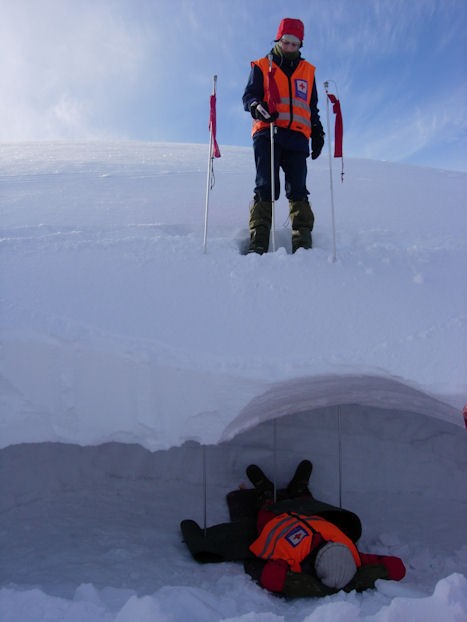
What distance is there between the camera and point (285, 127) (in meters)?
3.65

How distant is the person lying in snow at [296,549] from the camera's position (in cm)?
267

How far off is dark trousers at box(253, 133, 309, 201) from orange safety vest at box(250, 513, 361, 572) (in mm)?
2177

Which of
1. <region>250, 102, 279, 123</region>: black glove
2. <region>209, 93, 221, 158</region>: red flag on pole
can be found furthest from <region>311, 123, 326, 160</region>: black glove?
<region>209, 93, 221, 158</region>: red flag on pole

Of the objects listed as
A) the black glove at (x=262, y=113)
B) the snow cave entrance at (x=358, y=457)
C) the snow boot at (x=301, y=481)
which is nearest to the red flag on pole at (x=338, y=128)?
the black glove at (x=262, y=113)

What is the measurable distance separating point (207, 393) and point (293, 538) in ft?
3.41

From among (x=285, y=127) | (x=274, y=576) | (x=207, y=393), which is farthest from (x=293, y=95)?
(x=274, y=576)

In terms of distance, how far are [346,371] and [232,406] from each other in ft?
2.11

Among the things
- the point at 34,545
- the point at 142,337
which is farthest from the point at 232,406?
the point at 34,545

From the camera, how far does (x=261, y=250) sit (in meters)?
3.54

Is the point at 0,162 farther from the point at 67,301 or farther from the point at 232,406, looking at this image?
the point at 232,406

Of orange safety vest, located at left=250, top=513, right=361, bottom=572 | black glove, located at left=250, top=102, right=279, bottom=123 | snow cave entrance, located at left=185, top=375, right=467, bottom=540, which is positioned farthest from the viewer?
snow cave entrance, located at left=185, top=375, right=467, bottom=540

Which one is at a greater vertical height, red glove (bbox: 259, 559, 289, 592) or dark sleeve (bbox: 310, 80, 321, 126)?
dark sleeve (bbox: 310, 80, 321, 126)

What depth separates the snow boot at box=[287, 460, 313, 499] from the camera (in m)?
3.67

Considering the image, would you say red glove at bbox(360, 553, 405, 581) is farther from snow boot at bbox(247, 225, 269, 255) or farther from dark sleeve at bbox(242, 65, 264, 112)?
dark sleeve at bbox(242, 65, 264, 112)
